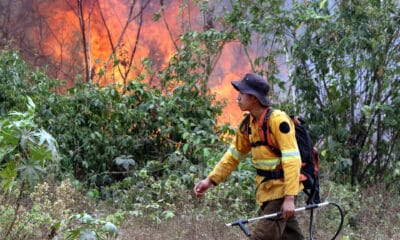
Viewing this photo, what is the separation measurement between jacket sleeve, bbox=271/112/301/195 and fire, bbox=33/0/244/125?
7.91 metres

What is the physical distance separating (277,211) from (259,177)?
31 cm

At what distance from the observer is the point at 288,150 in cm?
436

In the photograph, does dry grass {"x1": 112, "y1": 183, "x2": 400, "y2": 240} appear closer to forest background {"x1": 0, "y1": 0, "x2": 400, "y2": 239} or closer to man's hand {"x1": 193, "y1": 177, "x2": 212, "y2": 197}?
forest background {"x1": 0, "y1": 0, "x2": 400, "y2": 239}

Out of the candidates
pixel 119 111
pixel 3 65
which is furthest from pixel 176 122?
pixel 3 65

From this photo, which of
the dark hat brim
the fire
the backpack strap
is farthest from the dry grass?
the fire

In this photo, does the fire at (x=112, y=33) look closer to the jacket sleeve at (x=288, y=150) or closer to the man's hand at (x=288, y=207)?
the jacket sleeve at (x=288, y=150)

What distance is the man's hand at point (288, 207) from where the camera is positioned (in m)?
4.30

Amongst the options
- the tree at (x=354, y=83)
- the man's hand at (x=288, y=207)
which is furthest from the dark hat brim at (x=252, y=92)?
the tree at (x=354, y=83)

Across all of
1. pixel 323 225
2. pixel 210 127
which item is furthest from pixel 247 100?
pixel 210 127

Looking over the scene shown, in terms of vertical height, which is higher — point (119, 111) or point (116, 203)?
point (119, 111)

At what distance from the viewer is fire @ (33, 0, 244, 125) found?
12.6 metres

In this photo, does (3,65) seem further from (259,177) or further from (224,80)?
(259,177)

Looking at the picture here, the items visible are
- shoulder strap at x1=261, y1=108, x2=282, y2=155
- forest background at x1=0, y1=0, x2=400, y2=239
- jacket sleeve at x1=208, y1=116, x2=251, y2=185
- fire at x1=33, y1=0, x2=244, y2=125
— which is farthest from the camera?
fire at x1=33, y1=0, x2=244, y2=125

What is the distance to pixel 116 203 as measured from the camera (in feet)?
26.1
